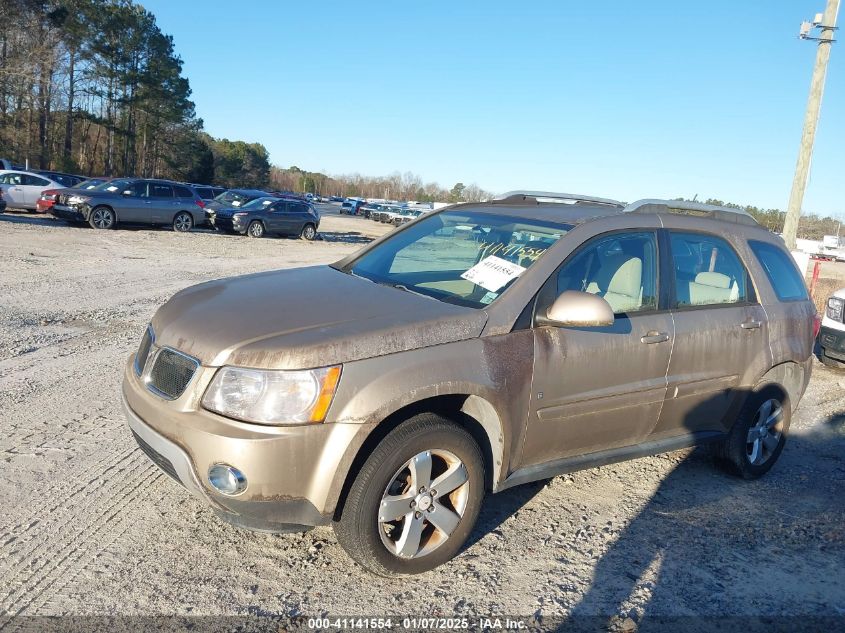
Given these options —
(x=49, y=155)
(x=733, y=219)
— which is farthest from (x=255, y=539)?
(x=49, y=155)

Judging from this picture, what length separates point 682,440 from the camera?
4.59 m

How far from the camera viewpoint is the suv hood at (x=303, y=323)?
3.10 m

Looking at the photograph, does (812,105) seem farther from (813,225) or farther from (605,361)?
(813,225)

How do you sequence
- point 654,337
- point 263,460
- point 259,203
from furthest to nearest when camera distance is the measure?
1. point 259,203
2. point 654,337
3. point 263,460

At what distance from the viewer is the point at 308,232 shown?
26891mm

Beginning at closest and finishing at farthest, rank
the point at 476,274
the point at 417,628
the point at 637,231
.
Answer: the point at 417,628 → the point at 476,274 → the point at 637,231

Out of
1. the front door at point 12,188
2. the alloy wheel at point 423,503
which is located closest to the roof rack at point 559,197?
the alloy wheel at point 423,503

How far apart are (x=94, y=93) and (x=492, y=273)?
5333 centimetres

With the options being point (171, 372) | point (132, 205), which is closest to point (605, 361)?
point (171, 372)

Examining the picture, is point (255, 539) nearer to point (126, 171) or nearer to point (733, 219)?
point (733, 219)

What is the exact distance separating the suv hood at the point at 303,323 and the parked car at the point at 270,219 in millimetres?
21494

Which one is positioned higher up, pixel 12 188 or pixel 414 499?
pixel 12 188

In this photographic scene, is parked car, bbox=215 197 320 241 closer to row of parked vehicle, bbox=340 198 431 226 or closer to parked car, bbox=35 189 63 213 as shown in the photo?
parked car, bbox=35 189 63 213

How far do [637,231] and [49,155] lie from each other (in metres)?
55.4
